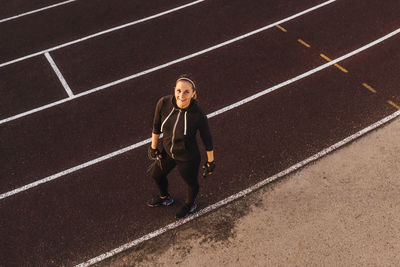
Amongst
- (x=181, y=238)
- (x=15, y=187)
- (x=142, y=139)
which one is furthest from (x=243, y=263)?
(x=15, y=187)

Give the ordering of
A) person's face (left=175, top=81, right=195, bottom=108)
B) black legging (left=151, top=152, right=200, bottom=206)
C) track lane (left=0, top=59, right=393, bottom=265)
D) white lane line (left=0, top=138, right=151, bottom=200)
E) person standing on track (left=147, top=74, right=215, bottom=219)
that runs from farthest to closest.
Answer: white lane line (left=0, top=138, right=151, bottom=200) → track lane (left=0, top=59, right=393, bottom=265) → black legging (left=151, top=152, right=200, bottom=206) → person standing on track (left=147, top=74, right=215, bottom=219) → person's face (left=175, top=81, right=195, bottom=108)

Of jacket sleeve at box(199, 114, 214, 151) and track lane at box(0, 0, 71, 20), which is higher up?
track lane at box(0, 0, 71, 20)

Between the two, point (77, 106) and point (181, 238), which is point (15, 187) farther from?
point (181, 238)

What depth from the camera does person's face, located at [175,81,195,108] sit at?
3.95 metres

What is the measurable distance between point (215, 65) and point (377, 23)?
4.48 m

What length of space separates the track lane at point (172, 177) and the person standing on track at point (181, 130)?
99cm

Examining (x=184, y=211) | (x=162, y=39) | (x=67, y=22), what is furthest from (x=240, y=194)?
(x=67, y=22)

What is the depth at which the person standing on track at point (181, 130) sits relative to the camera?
4.07m

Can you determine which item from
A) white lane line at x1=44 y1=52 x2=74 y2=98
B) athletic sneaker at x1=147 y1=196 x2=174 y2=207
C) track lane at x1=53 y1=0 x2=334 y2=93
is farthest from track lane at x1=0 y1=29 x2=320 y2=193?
athletic sneaker at x1=147 y1=196 x2=174 y2=207

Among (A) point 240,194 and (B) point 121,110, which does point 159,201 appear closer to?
(A) point 240,194

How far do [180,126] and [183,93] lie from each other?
0.44 meters

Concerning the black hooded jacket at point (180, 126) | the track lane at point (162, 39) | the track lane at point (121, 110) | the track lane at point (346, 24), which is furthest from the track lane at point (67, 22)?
the black hooded jacket at point (180, 126)

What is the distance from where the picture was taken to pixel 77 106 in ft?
23.3

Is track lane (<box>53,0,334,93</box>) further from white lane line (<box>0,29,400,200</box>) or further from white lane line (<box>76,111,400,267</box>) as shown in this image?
white lane line (<box>76,111,400,267</box>)
